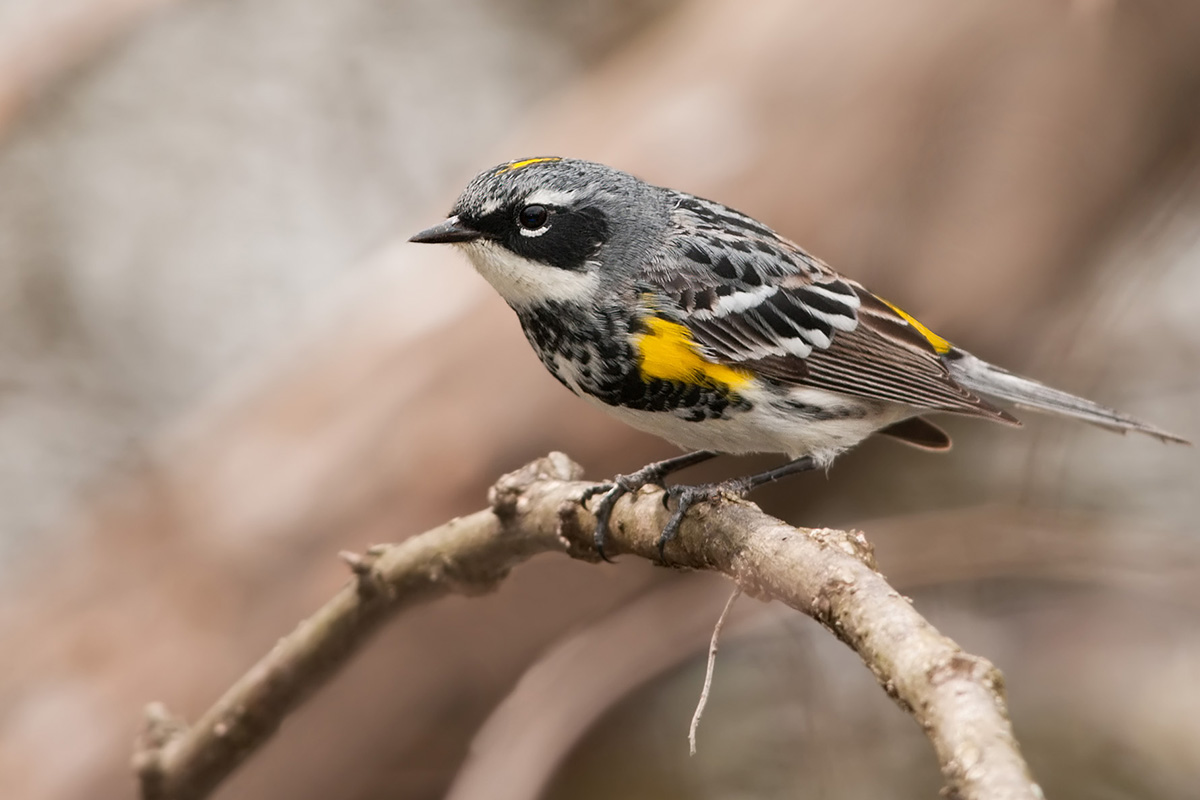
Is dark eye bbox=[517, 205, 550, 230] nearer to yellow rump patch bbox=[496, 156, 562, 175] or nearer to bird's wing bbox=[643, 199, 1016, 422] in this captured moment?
yellow rump patch bbox=[496, 156, 562, 175]

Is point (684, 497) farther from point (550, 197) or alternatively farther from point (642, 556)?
point (550, 197)

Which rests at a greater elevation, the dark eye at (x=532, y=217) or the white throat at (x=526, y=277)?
the dark eye at (x=532, y=217)

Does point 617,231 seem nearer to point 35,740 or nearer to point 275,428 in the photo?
point 275,428


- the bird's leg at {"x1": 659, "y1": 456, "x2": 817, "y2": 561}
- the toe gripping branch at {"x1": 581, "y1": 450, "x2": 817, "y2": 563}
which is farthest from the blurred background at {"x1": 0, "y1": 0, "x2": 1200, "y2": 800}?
the bird's leg at {"x1": 659, "y1": 456, "x2": 817, "y2": 561}

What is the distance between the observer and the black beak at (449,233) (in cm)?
268

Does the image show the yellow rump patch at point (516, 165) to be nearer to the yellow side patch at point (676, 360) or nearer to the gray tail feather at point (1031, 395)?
the yellow side patch at point (676, 360)

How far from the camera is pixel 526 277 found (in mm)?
2805

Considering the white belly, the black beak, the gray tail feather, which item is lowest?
the gray tail feather

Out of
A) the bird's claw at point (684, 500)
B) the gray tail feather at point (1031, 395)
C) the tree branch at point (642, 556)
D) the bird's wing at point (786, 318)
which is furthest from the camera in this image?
the gray tail feather at point (1031, 395)

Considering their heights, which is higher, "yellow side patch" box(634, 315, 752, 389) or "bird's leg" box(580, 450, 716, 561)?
"yellow side patch" box(634, 315, 752, 389)

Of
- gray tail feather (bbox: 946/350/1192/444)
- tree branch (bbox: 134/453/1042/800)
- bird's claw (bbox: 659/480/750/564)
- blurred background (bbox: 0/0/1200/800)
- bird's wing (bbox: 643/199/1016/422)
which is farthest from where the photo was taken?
blurred background (bbox: 0/0/1200/800)

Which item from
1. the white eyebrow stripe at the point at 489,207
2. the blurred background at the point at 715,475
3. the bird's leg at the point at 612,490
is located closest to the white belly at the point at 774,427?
the bird's leg at the point at 612,490

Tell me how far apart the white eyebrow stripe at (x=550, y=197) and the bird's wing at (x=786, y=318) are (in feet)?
0.87

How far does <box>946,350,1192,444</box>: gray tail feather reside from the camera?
3123 mm
